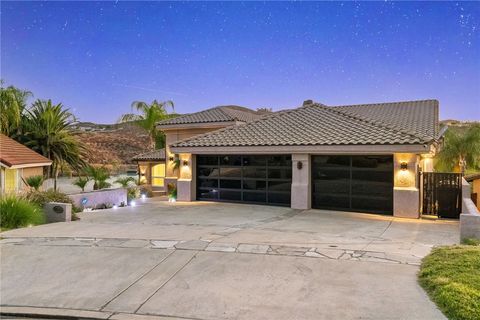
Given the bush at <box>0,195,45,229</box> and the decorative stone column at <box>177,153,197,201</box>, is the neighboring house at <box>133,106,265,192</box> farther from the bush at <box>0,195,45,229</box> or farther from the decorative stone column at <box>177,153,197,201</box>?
the bush at <box>0,195,45,229</box>

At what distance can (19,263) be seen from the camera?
7.00 meters

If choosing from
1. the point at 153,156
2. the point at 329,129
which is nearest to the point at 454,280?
the point at 329,129

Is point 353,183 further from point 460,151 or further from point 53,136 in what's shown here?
point 460,151

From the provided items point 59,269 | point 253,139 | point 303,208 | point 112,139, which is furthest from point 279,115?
point 112,139

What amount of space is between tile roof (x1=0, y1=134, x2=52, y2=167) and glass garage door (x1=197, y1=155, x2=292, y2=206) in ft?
26.1

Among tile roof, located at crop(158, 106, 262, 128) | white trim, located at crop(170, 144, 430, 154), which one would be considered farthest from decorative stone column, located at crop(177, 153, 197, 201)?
tile roof, located at crop(158, 106, 262, 128)

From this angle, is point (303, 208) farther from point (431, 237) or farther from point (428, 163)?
point (428, 163)

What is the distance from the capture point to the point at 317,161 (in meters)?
14.9

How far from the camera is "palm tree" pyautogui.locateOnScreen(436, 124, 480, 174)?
30719mm

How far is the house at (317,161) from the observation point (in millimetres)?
13078

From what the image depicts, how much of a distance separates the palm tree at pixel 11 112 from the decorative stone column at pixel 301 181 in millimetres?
15841

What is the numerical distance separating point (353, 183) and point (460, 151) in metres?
22.3

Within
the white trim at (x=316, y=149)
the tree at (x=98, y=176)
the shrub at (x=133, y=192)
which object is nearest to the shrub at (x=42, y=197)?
the white trim at (x=316, y=149)

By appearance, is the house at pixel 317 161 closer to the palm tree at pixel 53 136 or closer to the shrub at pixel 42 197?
the shrub at pixel 42 197
